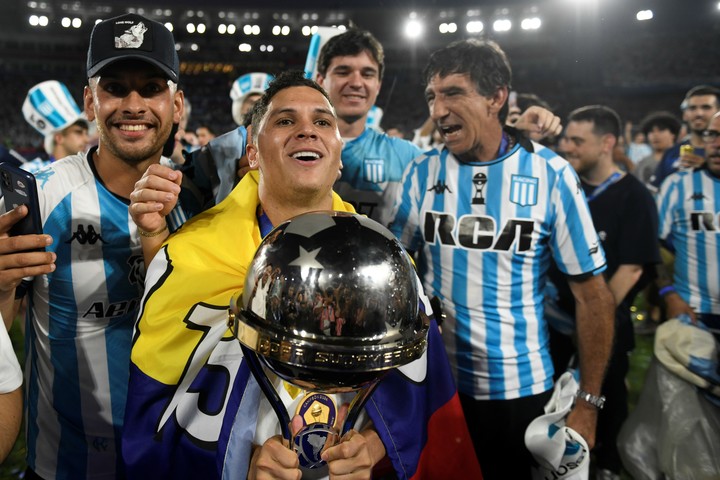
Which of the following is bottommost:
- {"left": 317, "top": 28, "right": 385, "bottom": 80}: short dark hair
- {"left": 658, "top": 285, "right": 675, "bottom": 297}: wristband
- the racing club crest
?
{"left": 658, "top": 285, "right": 675, "bottom": 297}: wristband

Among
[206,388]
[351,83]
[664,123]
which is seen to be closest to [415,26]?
[664,123]

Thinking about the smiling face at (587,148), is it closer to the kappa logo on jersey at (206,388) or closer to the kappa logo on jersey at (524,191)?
the kappa logo on jersey at (524,191)

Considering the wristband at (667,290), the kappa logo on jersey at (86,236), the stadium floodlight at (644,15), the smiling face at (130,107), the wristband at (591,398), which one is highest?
the stadium floodlight at (644,15)

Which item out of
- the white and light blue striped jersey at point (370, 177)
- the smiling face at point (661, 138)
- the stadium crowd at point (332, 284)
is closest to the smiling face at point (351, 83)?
the stadium crowd at point (332, 284)

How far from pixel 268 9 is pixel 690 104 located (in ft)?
90.4

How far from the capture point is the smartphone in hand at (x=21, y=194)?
1.24 meters

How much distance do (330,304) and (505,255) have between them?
154 centimetres

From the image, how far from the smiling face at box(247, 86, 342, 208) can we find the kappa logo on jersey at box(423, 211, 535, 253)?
804 mm

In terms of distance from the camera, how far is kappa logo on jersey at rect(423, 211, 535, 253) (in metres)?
2.14

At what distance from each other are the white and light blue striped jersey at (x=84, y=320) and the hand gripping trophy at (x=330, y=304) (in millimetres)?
1049

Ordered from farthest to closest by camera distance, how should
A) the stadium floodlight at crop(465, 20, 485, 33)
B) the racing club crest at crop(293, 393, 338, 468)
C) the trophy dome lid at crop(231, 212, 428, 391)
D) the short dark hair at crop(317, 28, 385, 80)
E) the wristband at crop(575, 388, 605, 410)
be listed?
1. the stadium floodlight at crop(465, 20, 485, 33)
2. the short dark hair at crop(317, 28, 385, 80)
3. the wristband at crop(575, 388, 605, 410)
4. the racing club crest at crop(293, 393, 338, 468)
5. the trophy dome lid at crop(231, 212, 428, 391)

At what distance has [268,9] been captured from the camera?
28.8 metres

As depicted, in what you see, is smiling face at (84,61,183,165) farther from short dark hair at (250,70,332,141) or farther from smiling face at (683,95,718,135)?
smiling face at (683,95,718,135)

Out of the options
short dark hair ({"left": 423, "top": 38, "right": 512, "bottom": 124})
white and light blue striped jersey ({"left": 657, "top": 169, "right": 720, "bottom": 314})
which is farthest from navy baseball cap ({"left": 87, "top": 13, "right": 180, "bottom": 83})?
white and light blue striped jersey ({"left": 657, "top": 169, "right": 720, "bottom": 314})
